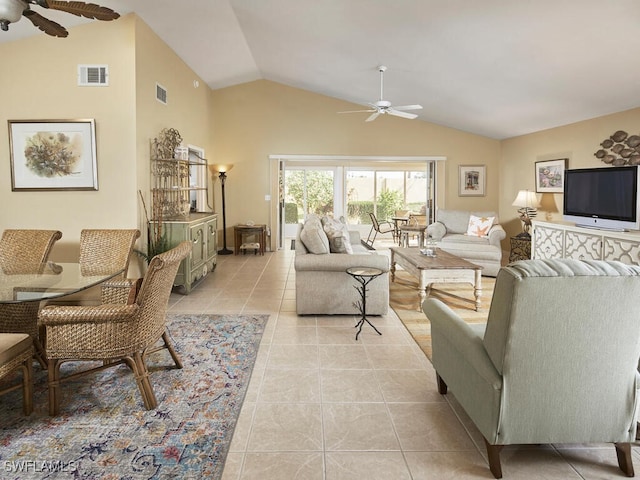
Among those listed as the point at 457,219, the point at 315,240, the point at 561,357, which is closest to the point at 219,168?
the point at 457,219

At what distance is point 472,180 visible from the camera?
8.91 m

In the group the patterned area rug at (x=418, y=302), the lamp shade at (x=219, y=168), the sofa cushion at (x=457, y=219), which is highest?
the lamp shade at (x=219, y=168)

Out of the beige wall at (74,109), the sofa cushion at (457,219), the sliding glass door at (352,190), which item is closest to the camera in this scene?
the beige wall at (74,109)

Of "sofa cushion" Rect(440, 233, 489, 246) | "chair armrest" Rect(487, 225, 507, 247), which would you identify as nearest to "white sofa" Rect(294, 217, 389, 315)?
"sofa cushion" Rect(440, 233, 489, 246)

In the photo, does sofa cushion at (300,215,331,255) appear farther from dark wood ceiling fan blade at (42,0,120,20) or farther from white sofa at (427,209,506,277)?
dark wood ceiling fan blade at (42,0,120,20)

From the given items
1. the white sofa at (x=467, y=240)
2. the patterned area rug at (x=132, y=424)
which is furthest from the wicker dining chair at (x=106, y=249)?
the white sofa at (x=467, y=240)

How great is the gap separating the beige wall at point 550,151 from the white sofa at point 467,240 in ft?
3.05

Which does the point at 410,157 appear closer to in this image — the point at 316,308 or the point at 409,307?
the point at 409,307

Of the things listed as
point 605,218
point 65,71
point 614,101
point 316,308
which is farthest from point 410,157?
point 65,71

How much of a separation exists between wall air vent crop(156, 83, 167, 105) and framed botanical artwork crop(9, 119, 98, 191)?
1.06 m

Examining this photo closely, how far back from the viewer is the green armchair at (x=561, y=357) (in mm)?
1758

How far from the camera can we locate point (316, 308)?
172 inches

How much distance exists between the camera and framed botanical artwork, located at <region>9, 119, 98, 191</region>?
4.65 meters

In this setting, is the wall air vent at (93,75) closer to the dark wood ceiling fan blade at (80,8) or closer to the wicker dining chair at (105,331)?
the dark wood ceiling fan blade at (80,8)
